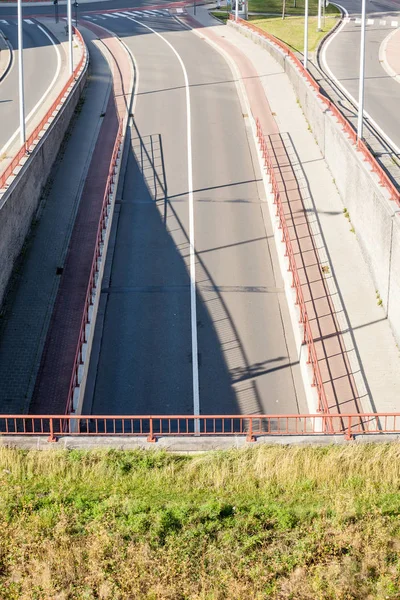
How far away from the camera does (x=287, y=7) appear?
7194cm

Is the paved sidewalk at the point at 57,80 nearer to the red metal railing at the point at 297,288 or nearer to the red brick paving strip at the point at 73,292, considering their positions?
the red brick paving strip at the point at 73,292

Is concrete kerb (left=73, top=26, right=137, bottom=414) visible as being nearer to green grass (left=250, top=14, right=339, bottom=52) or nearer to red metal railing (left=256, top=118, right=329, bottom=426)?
red metal railing (left=256, top=118, right=329, bottom=426)

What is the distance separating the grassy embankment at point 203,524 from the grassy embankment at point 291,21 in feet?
132

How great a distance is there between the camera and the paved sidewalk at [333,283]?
2316cm

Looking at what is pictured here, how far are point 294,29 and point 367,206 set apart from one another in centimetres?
3491

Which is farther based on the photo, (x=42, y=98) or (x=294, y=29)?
(x=294, y=29)

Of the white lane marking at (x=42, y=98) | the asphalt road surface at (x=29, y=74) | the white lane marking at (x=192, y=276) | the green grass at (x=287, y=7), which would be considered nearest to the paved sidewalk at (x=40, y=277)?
the white lane marking at (x=42, y=98)

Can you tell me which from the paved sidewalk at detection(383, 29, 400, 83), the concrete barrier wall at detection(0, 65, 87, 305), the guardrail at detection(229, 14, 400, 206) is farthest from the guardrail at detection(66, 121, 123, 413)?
the paved sidewalk at detection(383, 29, 400, 83)

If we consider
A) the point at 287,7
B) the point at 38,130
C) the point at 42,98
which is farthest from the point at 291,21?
the point at 38,130

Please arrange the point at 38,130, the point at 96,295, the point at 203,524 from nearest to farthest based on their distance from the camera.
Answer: the point at 203,524 < the point at 96,295 < the point at 38,130

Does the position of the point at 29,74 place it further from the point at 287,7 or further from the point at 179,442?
the point at 179,442

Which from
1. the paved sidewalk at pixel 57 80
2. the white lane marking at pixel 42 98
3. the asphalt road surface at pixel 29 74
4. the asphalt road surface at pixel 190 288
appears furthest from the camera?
the asphalt road surface at pixel 29 74

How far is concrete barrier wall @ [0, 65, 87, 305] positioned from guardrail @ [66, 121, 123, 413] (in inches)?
100

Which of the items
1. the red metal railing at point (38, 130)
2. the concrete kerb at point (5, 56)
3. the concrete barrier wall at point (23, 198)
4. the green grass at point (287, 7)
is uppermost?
the green grass at point (287, 7)
